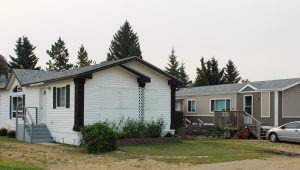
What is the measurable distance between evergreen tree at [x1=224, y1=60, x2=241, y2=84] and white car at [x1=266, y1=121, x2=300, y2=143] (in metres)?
44.2

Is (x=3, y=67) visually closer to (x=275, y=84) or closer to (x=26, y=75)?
(x=26, y=75)

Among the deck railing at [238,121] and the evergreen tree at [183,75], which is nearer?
the deck railing at [238,121]

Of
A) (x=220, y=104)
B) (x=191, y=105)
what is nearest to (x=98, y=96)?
(x=220, y=104)

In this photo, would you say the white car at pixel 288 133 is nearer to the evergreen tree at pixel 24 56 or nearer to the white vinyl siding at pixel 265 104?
the white vinyl siding at pixel 265 104

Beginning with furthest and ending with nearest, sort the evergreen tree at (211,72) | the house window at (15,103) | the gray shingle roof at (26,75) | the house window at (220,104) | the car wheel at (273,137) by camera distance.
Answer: the evergreen tree at (211,72) → the house window at (220,104) → the house window at (15,103) → the gray shingle roof at (26,75) → the car wheel at (273,137)

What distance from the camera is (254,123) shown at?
26719mm

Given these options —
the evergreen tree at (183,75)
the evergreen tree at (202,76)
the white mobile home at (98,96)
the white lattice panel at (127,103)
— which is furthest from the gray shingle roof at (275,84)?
the evergreen tree at (183,75)

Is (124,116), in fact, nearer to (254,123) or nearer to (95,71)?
(95,71)

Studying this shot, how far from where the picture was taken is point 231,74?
6756cm

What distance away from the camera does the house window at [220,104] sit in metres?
31.7

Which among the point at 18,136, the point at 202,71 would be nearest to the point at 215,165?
the point at 18,136

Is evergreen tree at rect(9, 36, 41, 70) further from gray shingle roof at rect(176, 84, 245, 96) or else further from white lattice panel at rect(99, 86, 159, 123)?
white lattice panel at rect(99, 86, 159, 123)

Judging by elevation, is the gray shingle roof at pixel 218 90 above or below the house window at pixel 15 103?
above

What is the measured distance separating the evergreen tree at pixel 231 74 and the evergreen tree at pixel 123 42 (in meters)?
17.3
